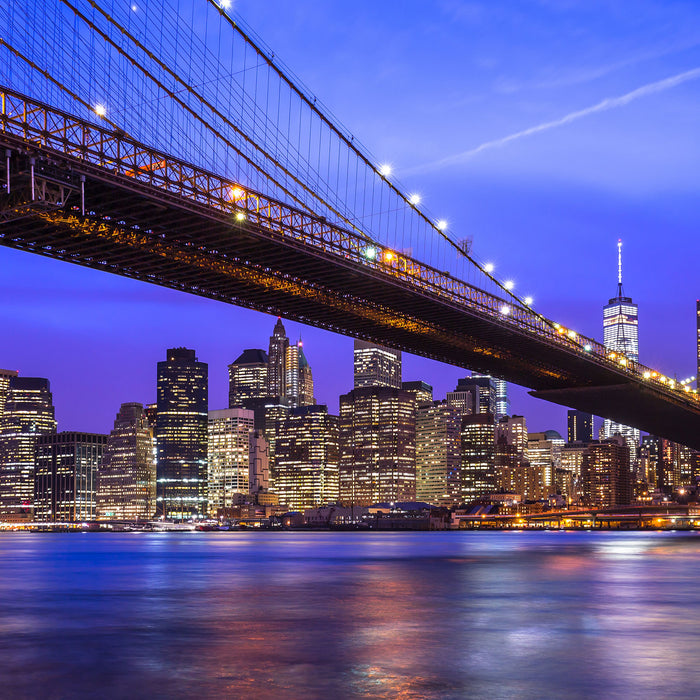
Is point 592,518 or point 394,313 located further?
point 592,518

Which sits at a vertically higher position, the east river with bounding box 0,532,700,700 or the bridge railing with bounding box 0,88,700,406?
the bridge railing with bounding box 0,88,700,406

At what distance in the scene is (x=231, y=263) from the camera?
150 ft

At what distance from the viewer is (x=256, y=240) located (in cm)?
4228

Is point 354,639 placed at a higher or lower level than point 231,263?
lower

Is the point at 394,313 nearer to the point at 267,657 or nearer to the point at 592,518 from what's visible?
the point at 267,657

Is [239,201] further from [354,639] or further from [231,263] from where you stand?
[354,639]

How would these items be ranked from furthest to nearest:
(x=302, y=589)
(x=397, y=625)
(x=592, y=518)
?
1. (x=592, y=518)
2. (x=302, y=589)
3. (x=397, y=625)

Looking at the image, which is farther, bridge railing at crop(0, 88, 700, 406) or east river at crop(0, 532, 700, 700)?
bridge railing at crop(0, 88, 700, 406)

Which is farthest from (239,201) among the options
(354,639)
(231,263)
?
(354,639)

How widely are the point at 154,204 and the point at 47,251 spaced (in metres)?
6.87

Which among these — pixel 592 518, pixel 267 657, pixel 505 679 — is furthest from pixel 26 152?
pixel 592 518

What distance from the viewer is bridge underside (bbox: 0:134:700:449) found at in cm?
3462

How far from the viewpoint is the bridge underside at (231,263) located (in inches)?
1363

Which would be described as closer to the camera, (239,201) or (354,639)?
(354,639)
